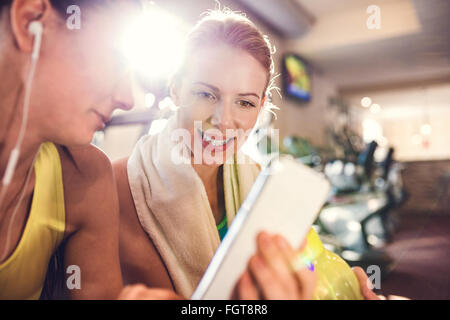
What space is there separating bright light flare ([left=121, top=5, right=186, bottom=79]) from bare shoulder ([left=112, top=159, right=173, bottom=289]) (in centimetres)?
14

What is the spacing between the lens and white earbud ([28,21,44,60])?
0.20m

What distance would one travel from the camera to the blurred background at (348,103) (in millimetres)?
378

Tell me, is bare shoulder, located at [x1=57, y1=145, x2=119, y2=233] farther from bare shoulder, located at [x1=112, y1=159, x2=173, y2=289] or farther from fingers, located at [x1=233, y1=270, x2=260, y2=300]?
fingers, located at [x1=233, y1=270, x2=260, y2=300]

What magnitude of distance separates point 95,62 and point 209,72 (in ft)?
0.42

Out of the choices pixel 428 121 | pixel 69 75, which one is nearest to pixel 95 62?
pixel 69 75

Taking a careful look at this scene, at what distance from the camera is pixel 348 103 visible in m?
2.68

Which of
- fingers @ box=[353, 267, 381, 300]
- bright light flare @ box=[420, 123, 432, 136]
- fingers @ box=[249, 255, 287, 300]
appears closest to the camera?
fingers @ box=[249, 255, 287, 300]

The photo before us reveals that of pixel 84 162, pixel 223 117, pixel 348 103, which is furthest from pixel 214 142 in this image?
pixel 348 103

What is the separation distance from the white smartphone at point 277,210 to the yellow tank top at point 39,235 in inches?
6.1

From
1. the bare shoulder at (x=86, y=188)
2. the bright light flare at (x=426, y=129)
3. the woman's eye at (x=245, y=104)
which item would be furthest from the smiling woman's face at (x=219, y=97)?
the bright light flare at (x=426, y=129)

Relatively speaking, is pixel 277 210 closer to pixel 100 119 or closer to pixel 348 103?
pixel 100 119

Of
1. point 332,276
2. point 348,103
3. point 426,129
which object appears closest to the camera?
point 332,276

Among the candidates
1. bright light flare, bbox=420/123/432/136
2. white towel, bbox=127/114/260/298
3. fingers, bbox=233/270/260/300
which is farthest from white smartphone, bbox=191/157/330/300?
bright light flare, bbox=420/123/432/136

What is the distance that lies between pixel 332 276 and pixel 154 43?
0.30 m
